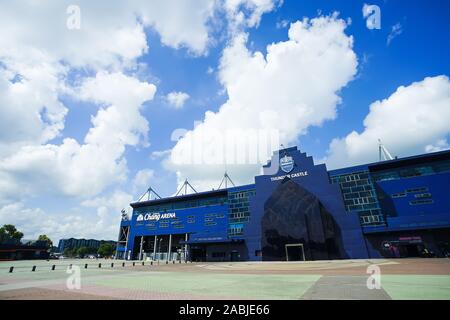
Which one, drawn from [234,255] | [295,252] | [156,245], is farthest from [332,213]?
[156,245]

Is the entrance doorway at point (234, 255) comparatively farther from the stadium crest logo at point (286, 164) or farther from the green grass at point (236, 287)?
the green grass at point (236, 287)

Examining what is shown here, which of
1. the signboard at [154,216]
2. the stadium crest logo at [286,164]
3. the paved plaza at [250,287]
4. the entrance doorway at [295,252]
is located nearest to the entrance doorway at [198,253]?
the signboard at [154,216]

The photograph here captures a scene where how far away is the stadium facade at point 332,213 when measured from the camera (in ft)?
133

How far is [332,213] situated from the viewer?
148ft

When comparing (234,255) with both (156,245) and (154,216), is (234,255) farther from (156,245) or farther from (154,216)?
(156,245)

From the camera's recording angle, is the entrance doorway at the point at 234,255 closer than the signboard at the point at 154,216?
Yes

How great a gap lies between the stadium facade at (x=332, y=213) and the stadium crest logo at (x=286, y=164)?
224 millimetres

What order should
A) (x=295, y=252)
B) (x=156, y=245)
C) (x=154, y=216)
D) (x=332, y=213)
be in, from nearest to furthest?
(x=332, y=213), (x=295, y=252), (x=154, y=216), (x=156, y=245)

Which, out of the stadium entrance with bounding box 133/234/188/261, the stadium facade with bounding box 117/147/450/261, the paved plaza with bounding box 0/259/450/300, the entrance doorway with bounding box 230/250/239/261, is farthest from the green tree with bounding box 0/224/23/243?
the paved plaza with bounding box 0/259/450/300

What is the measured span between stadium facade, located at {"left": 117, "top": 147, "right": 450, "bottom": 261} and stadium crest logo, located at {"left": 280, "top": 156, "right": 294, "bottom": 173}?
8.8 inches

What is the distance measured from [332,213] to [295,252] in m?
10.8

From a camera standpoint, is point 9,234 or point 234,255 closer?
point 234,255

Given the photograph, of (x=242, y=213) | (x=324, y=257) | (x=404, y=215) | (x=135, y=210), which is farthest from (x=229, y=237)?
(x=135, y=210)
